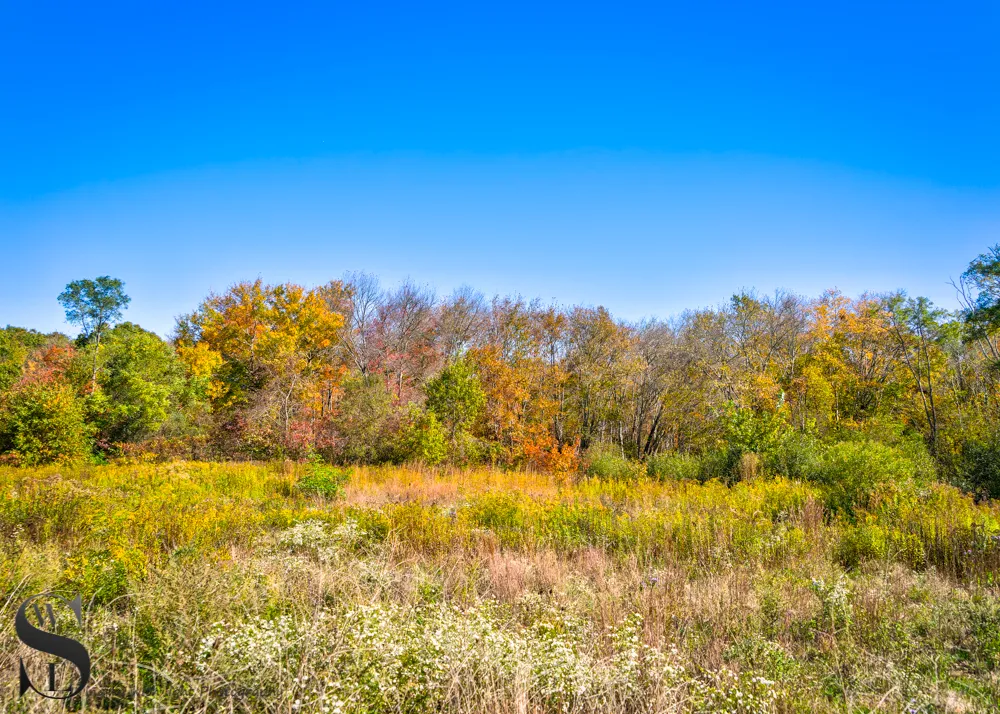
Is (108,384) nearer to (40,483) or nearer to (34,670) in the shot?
(40,483)

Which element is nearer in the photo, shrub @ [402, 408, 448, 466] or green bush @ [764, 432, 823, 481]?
green bush @ [764, 432, 823, 481]

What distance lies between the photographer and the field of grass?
2951 millimetres

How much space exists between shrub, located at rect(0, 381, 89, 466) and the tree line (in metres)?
0.05

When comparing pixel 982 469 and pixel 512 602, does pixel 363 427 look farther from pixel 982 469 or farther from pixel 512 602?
pixel 982 469

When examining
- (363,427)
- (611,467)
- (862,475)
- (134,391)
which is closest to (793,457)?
(862,475)

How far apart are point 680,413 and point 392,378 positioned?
13168mm

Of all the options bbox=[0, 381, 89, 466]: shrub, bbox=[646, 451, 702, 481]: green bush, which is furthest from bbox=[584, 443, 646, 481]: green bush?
bbox=[0, 381, 89, 466]: shrub

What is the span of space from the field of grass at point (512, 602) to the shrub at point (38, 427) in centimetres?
664

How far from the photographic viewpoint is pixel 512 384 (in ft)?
68.3

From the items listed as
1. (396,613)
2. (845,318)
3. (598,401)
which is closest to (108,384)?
(598,401)

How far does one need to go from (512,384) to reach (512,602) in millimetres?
→ 16199

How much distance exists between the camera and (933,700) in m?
3.09

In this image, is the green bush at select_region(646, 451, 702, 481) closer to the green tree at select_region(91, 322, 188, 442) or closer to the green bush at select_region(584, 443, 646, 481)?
the green bush at select_region(584, 443, 646, 481)

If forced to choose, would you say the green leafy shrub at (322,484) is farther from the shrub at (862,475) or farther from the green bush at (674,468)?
the shrub at (862,475)
